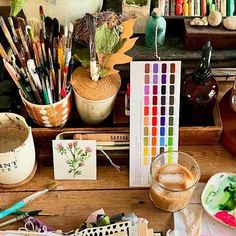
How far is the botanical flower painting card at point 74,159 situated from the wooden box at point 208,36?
0.29 metres

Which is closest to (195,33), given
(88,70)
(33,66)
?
(88,70)

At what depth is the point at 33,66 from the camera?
36.7 inches

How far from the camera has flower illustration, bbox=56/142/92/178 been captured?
978mm

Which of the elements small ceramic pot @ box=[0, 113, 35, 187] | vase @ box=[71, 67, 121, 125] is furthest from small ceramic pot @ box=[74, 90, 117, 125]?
→ small ceramic pot @ box=[0, 113, 35, 187]

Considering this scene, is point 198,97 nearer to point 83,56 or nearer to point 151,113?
point 151,113

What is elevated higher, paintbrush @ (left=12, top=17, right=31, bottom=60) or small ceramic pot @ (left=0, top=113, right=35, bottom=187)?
paintbrush @ (left=12, top=17, right=31, bottom=60)

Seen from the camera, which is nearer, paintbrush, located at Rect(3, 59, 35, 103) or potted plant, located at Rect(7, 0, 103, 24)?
paintbrush, located at Rect(3, 59, 35, 103)

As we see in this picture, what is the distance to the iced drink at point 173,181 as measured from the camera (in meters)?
0.93

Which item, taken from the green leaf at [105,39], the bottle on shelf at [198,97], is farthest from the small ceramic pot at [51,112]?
the bottle on shelf at [198,97]

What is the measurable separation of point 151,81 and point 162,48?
0.17 metres

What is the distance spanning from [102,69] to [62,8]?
0.17 meters

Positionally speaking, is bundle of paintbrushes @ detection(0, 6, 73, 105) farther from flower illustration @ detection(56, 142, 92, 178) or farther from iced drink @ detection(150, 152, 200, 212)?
iced drink @ detection(150, 152, 200, 212)

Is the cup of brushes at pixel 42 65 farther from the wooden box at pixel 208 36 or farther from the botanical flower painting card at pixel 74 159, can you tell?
the wooden box at pixel 208 36

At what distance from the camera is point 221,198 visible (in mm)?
979
